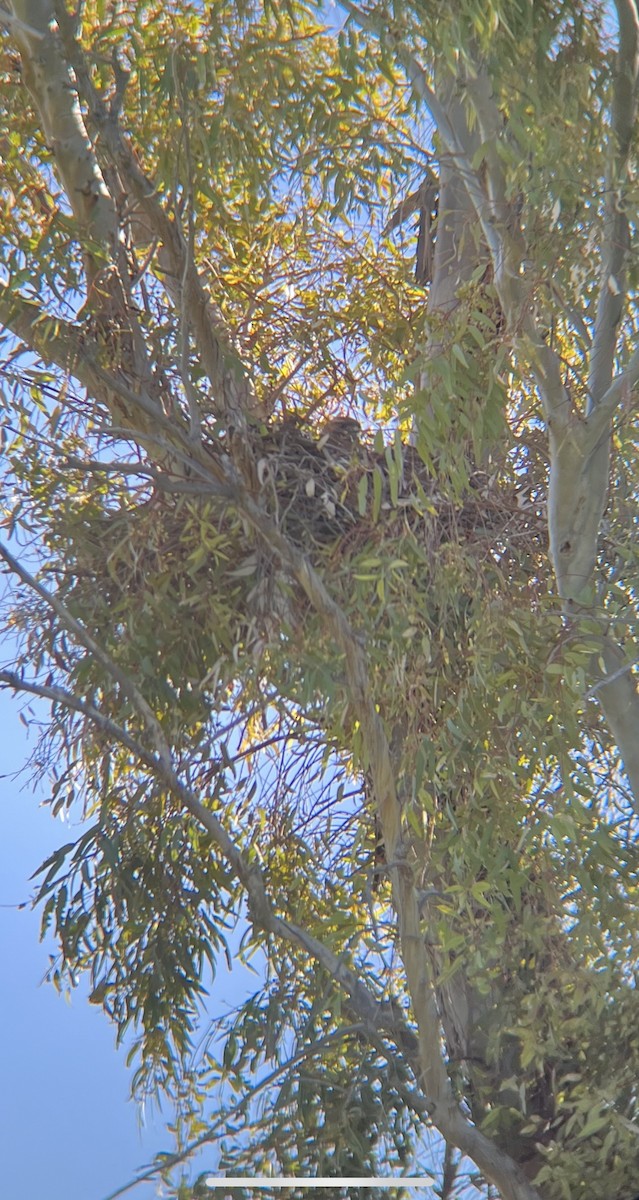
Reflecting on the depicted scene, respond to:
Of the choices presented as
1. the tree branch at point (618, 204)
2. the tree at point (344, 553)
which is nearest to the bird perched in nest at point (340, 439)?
the tree at point (344, 553)

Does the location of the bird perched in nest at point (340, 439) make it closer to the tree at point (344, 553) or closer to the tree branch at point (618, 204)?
the tree at point (344, 553)

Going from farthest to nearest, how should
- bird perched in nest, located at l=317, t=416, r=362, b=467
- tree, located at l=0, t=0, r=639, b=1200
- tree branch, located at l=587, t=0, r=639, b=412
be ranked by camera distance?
bird perched in nest, located at l=317, t=416, r=362, b=467 → tree, located at l=0, t=0, r=639, b=1200 → tree branch, located at l=587, t=0, r=639, b=412

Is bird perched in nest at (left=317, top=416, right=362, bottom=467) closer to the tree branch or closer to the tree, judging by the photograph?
the tree

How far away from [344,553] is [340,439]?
0.22 metres

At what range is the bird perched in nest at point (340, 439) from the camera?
7.84ft

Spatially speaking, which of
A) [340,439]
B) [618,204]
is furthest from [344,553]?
[618,204]

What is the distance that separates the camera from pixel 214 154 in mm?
2031

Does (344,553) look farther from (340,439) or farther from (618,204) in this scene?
(618,204)

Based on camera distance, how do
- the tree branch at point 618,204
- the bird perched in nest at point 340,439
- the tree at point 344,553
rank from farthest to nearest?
1. the bird perched in nest at point 340,439
2. the tree at point 344,553
3. the tree branch at point 618,204

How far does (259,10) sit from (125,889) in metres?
1.67

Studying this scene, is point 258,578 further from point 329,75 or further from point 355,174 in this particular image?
point 329,75

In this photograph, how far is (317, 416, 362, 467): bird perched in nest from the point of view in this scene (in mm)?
2389

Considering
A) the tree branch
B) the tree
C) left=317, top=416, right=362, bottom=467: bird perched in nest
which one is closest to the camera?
the tree branch

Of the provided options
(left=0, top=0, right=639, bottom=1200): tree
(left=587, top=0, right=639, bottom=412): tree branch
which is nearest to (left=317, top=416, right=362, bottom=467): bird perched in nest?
(left=0, top=0, right=639, bottom=1200): tree
